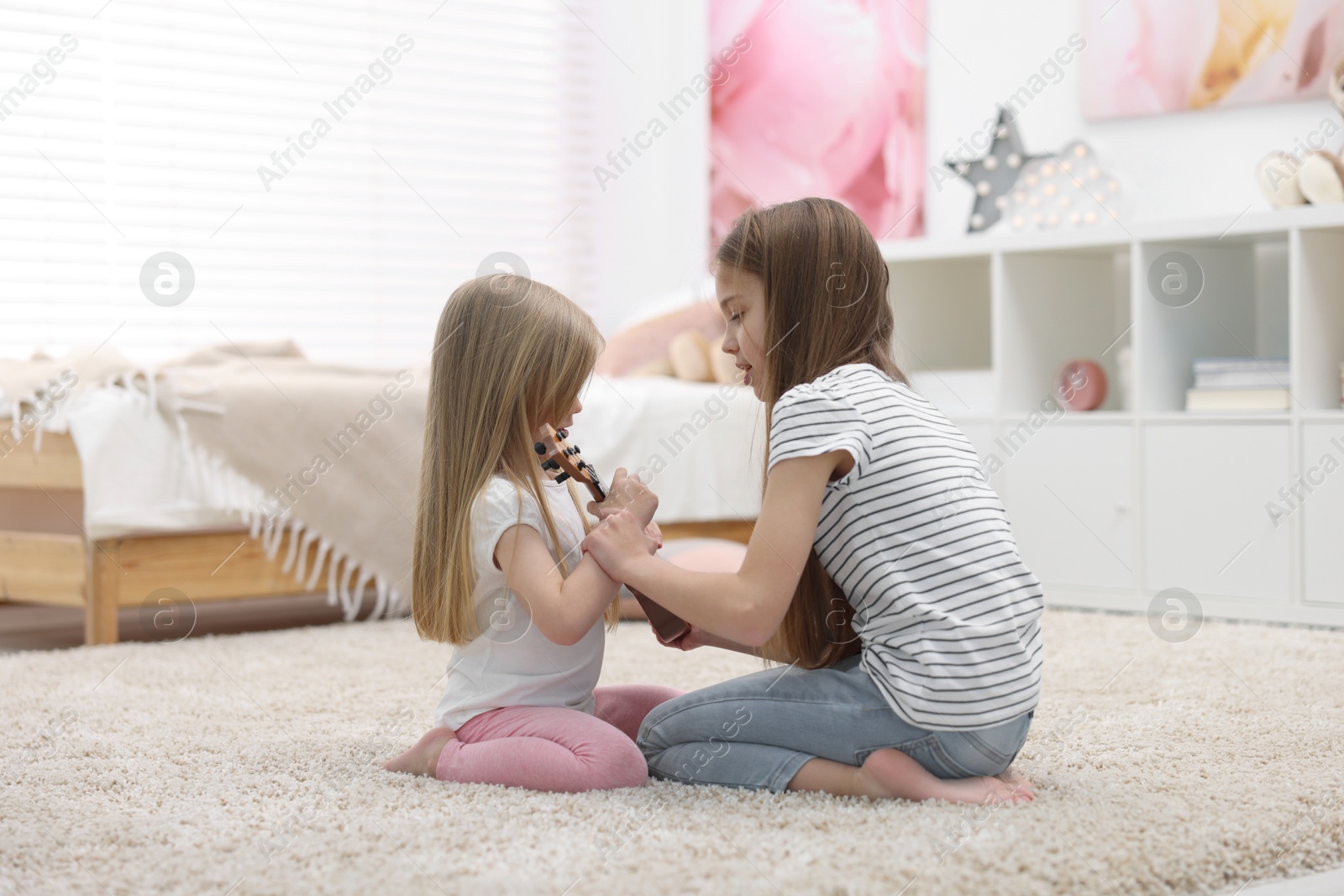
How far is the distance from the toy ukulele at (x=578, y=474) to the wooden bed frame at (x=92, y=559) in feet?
3.94

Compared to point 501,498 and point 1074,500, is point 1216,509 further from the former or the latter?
point 501,498

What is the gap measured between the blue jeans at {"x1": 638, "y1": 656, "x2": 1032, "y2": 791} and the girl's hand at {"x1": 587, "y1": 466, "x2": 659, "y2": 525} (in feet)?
0.61

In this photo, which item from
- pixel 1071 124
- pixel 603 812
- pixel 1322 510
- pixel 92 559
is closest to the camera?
pixel 603 812

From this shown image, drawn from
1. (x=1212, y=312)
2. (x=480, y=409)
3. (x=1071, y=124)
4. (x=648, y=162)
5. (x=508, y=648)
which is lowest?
(x=508, y=648)

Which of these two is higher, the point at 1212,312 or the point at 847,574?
the point at 1212,312

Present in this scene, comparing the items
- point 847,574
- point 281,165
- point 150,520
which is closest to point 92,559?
point 150,520

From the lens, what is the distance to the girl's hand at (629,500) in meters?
1.23

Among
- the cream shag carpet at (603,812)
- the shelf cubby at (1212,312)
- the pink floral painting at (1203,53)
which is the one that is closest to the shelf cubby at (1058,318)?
the shelf cubby at (1212,312)

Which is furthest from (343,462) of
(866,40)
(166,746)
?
(866,40)

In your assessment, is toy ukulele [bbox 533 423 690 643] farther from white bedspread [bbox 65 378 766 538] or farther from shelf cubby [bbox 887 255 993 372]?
shelf cubby [bbox 887 255 993 372]

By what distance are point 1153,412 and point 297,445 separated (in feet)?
5.26

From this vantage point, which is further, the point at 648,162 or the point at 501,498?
the point at 648,162

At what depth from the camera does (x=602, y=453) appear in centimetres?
261

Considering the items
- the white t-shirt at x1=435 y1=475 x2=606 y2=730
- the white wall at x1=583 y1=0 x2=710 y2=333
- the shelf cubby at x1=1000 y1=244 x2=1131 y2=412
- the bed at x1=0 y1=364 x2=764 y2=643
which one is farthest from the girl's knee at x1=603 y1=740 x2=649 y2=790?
the white wall at x1=583 y1=0 x2=710 y2=333
